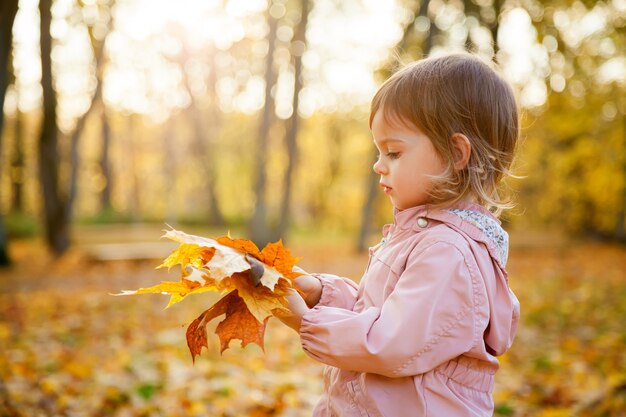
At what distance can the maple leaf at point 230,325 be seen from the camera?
1489mm

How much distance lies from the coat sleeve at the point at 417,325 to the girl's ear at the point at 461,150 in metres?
0.23

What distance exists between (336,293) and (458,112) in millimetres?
666

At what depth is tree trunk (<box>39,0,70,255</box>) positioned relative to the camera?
10887 millimetres

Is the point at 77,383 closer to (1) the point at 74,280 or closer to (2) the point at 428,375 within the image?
(2) the point at 428,375

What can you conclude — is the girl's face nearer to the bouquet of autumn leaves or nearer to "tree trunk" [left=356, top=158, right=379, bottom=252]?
the bouquet of autumn leaves

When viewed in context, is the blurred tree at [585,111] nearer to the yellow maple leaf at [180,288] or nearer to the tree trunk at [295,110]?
the yellow maple leaf at [180,288]

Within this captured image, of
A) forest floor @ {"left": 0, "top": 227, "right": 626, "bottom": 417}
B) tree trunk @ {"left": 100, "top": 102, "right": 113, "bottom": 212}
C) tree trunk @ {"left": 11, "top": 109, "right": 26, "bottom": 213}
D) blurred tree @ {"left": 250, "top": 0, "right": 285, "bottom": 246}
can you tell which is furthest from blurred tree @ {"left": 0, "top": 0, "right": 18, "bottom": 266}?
tree trunk @ {"left": 100, "top": 102, "right": 113, "bottom": 212}

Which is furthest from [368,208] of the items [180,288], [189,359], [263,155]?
[180,288]

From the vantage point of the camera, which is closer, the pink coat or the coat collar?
the pink coat

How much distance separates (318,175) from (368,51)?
15798mm

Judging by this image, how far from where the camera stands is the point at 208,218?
26.5 meters

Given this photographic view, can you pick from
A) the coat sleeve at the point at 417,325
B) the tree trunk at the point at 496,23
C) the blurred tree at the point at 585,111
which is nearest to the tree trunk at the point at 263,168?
the tree trunk at the point at 496,23

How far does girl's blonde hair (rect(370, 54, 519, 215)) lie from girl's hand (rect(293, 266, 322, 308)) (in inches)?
17.9

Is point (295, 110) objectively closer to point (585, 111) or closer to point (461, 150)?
point (585, 111)
